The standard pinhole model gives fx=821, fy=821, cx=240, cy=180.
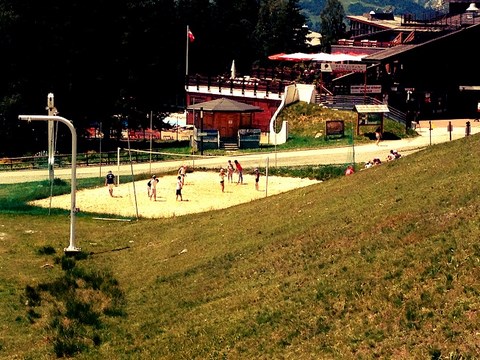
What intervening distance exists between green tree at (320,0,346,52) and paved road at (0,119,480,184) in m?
69.7

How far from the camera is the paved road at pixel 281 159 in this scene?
5203 cm

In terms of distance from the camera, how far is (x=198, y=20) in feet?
339

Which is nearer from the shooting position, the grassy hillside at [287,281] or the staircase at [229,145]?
the grassy hillside at [287,281]

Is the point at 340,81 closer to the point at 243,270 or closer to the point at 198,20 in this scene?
the point at 198,20

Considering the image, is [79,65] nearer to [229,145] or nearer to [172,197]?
[229,145]

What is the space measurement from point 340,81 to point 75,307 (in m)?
54.7

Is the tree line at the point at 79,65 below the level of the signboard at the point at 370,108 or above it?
above

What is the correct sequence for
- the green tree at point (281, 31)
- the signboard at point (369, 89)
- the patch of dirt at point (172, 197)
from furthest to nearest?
the green tree at point (281, 31) < the signboard at point (369, 89) < the patch of dirt at point (172, 197)

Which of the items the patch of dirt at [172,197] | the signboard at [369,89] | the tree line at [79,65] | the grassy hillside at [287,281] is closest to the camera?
the grassy hillside at [287,281]

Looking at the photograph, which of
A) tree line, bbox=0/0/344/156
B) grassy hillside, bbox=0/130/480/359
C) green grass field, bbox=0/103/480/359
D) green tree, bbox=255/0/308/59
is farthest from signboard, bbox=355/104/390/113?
green tree, bbox=255/0/308/59

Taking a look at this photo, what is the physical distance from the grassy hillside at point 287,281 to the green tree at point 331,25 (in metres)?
99.7

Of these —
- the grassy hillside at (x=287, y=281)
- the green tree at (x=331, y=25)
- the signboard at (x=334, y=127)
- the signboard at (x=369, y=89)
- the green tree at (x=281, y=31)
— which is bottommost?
the grassy hillside at (x=287, y=281)

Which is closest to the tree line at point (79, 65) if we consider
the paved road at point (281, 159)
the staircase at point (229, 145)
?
the staircase at point (229, 145)

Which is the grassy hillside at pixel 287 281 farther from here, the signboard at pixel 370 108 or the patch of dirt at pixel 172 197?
the signboard at pixel 370 108
